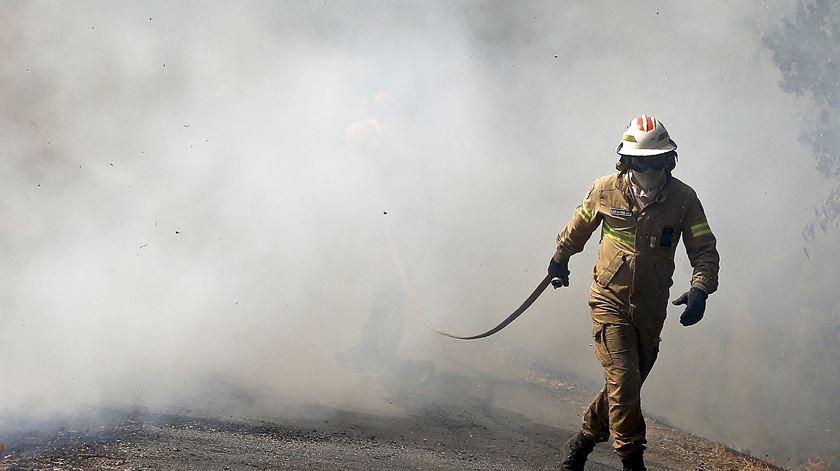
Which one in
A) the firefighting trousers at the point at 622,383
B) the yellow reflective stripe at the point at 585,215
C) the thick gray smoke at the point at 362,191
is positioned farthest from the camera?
the thick gray smoke at the point at 362,191

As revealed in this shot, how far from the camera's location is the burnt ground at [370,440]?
158 inches

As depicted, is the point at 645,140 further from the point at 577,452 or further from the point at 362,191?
the point at 362,191

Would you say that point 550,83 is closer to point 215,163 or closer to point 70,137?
point 215,163

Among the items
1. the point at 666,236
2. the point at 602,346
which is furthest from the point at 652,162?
the point at 602,346

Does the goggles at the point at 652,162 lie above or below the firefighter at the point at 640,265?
above

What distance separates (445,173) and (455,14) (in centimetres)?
208

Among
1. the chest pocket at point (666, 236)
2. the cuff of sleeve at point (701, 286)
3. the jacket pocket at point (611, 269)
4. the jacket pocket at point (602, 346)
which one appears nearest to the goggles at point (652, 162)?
the chest pocket at point (666, 236)

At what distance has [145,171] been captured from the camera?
679 centimetres

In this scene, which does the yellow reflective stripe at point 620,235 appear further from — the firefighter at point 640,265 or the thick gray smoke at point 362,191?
the thick gray smoke at point 362,191

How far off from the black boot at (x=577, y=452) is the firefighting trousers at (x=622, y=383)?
0.06m

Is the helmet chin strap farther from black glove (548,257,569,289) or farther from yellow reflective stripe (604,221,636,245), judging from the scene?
black glove (548,257,569,289)

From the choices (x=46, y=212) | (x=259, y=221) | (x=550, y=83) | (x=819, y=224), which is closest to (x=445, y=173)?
(x=550, y=83)

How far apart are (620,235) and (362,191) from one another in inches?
167

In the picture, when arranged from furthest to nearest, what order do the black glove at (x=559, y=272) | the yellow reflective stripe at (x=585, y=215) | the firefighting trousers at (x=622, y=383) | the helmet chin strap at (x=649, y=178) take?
the black glove at (x=559, y=272), the yellow reflective stripe at (x=585, y=215), the helmet chin strap at (x=649, y=178), the firefighting trousers at (x=622, y=383)
